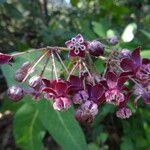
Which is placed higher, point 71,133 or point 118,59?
point 118,59

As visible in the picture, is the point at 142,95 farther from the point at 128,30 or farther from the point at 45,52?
the point at 128,30

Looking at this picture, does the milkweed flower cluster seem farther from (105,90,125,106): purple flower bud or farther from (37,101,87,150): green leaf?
(37,101,87,150): green leaf

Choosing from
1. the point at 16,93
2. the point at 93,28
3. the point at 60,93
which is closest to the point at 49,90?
the point at 60,93

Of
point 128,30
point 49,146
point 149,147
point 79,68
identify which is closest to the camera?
point 79,68

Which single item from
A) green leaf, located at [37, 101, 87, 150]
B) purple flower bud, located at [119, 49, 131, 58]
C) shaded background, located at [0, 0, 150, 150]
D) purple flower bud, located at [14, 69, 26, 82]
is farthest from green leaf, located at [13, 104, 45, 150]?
purple flower bud, located at [119, 49, 131, 58]

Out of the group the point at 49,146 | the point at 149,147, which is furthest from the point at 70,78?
the point at 49,146

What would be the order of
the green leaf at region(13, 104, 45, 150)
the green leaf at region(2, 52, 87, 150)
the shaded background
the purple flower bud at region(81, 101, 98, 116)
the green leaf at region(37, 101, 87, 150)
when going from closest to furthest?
1. the purple flower bud at region(81, 101, 98, 116)
2. the green leaf at region(2, 52, 87, 150)
3. the green leaf at region(37, 101, 87, 150)
4. the green leaf at region(13, 104, 45, 150)
5. the shaded background
